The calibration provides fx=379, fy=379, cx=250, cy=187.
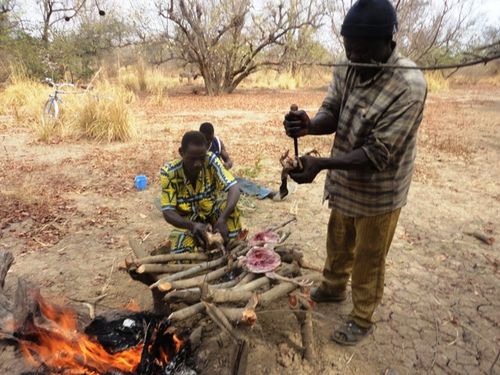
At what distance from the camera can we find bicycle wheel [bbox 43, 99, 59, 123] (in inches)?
305

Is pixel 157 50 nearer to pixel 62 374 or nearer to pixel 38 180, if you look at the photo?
pixel 38 180

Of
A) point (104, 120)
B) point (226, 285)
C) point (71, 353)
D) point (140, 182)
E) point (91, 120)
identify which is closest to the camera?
point (71, 353)

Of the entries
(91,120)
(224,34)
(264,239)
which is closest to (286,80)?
(224,34)

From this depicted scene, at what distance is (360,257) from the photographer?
2.20 metres

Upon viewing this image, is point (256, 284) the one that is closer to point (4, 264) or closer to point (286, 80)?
point (4, 264)

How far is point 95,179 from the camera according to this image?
5449 mm

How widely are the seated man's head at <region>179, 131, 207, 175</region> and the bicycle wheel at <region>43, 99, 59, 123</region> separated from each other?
6.26 meters

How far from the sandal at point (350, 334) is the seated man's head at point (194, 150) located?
1.43 meters

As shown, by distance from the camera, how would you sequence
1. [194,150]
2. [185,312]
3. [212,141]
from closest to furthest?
[185,312] → [194,150] → [212,141]

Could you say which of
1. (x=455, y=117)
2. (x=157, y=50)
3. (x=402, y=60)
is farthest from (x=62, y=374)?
(x=157, y=50)

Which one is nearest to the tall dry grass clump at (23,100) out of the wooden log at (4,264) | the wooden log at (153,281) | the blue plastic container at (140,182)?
the blue plastic container at (140,182)

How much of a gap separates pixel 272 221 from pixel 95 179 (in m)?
2.79

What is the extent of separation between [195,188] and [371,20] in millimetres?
1669

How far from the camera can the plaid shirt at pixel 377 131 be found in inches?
70.5
